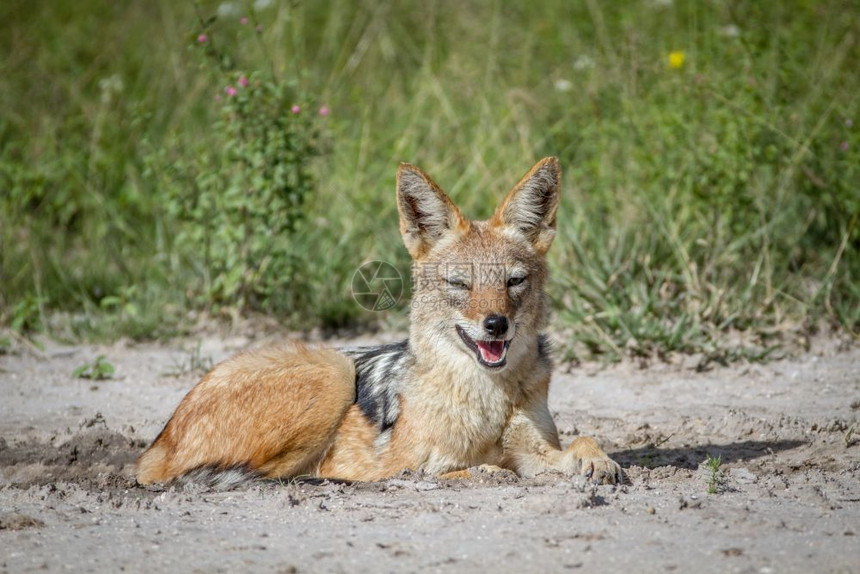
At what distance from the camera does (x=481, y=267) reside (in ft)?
15.5

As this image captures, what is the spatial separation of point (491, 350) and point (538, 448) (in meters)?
0.52

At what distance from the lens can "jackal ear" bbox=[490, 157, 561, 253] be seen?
488cm

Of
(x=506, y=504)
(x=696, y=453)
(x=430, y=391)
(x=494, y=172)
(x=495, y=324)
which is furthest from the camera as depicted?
(x=494, y=172)

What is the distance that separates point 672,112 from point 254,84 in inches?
126

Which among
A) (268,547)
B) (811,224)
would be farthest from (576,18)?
(268,547)

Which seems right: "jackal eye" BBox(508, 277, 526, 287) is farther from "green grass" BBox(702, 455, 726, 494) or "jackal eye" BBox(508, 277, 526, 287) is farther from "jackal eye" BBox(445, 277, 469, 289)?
"green grass" BBox(702, 455, 726, 494)

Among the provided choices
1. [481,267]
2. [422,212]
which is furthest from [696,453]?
[422,212]

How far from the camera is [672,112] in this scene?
24.5ft

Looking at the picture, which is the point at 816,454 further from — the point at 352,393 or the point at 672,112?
the point at 672,112

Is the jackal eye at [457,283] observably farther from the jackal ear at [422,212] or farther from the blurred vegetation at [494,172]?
the blurred vegetation at [494,172]

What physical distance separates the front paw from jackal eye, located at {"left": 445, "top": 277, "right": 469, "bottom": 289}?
1019mm

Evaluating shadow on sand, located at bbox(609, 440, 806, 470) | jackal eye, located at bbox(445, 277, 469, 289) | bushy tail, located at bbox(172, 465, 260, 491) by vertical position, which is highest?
jackal eye, located at bbox(445, 277, 469, 289)

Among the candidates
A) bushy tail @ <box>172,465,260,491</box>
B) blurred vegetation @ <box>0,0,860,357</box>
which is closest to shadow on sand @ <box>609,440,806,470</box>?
blurred vegetation @ <box>0,0,860,357</box>

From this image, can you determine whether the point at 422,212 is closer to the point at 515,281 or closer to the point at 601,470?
the point at 515,281
